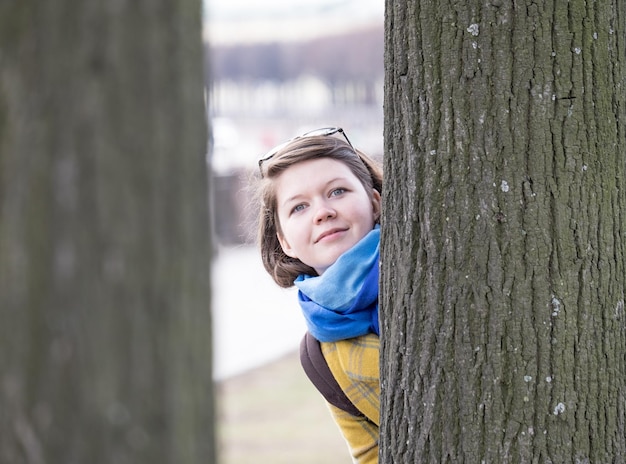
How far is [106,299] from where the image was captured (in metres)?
1.23

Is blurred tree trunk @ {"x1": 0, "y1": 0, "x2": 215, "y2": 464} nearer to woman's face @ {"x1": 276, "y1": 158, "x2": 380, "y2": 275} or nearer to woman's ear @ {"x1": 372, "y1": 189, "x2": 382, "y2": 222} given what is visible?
woman's face @ {"x1": 276, "y1": 158, "x2": 380, "y2": 275}

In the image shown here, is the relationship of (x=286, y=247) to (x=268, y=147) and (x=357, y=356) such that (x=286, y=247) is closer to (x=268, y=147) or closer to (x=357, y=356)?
(x=357, y=356)

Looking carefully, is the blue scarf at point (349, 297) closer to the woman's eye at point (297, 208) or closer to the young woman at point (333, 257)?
the young woman at point (333, 257)

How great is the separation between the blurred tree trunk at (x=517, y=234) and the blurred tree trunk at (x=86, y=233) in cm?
105

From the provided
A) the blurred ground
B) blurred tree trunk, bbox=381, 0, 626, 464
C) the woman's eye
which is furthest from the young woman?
the blurred ground

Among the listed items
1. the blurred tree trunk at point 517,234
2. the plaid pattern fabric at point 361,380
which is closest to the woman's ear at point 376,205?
the plaid pattern fabric at point 361,380

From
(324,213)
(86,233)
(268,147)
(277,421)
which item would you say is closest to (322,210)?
(324,213)

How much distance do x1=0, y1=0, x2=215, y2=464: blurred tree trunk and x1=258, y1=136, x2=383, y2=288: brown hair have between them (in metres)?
1.72

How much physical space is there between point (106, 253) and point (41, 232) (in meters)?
0.09

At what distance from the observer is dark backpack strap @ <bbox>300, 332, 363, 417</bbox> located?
2775 millimetres

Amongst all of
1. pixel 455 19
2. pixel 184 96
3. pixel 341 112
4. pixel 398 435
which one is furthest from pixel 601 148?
pixel 341 112

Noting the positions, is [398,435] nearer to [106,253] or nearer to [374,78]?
[106,253]

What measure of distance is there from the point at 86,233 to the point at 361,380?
1582 millimetres

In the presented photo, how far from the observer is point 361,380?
2668mm
